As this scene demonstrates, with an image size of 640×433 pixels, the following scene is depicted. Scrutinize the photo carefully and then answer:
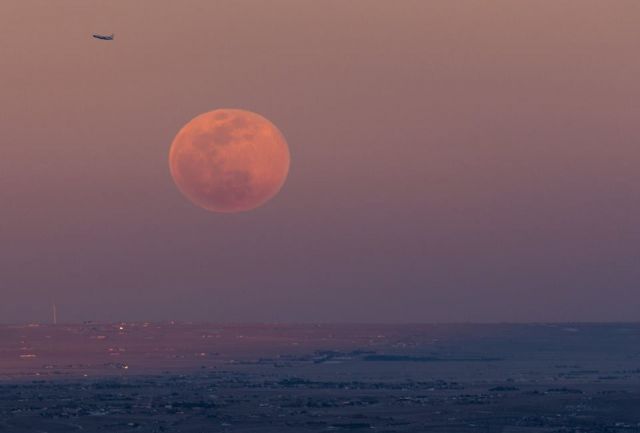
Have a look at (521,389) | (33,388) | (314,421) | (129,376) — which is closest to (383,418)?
(314,421)

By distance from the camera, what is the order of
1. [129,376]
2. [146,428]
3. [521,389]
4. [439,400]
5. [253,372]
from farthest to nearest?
[253,372] < [129,376] < [521,389] < [439,400] < [146,428]

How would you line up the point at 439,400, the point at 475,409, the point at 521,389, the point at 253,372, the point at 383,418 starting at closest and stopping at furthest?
the point at 383,418 → the point at 475,409 → the point at 439,400 → the point at 521,389 → the point at 253,372

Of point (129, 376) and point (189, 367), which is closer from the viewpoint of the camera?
point (129, 376)

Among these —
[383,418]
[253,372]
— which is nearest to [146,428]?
[383,418]

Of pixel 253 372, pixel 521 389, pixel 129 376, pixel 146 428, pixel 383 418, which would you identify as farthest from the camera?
pixel 253 372

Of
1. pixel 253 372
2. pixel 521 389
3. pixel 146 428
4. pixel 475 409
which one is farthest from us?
pixel 253 372

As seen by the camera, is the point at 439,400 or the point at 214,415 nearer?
the point at 214,415

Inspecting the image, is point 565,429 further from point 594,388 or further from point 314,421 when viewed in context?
point 594,388

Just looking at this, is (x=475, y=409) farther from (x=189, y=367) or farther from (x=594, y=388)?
(x=189, y=367)
